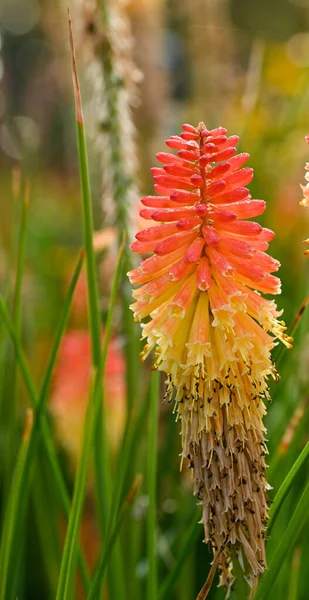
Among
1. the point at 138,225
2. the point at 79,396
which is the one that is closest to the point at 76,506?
the point at 138,225

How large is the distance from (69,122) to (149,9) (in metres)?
1.24

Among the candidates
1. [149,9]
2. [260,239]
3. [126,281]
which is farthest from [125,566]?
[149,9]

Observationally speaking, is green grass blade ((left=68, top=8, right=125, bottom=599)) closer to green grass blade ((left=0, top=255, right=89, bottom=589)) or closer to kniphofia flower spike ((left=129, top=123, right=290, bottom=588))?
green grass blade ((left=0, top=255, right=89, bottom=589))

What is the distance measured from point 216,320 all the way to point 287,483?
215 millimetres

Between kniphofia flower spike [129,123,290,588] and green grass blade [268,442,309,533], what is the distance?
2cm

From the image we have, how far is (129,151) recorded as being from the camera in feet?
5.37

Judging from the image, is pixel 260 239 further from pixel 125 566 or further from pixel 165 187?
pixel 125 566

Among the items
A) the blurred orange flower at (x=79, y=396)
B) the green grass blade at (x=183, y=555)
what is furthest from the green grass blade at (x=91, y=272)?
the blurred orange flower at (x=79, y=396)

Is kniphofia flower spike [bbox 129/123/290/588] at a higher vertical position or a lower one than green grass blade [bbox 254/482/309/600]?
higher

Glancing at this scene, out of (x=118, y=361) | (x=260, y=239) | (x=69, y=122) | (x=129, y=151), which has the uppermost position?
(x=69, y=122)

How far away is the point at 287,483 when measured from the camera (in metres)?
0.83

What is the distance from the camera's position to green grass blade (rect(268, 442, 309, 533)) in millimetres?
778

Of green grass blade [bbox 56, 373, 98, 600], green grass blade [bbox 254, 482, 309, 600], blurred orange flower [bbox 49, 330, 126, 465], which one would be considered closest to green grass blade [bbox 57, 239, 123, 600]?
green grass blade [bbox 56, 373, 98, 600]

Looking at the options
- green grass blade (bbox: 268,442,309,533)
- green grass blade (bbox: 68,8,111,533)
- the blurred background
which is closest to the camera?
green grass blade (bbox: 268,442,309,533)
